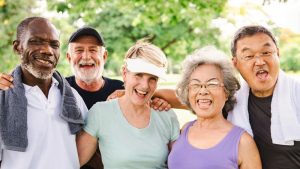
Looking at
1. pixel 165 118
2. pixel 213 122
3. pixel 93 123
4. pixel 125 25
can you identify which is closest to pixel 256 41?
pixel 213 122

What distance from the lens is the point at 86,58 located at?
4.01 m

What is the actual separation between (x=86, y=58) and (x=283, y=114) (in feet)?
6.43

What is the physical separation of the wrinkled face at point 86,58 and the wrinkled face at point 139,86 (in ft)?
2.97

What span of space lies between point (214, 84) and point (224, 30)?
47.9 ft

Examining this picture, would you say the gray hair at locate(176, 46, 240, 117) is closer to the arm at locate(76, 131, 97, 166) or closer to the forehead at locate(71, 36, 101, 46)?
the arm at locate(76, 131, 97, 166)

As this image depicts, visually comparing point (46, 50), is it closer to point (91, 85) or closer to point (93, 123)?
point (93, 123)

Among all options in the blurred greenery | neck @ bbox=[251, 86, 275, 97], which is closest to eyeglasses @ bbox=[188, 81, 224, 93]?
neck @ bbox=[251, 86, 275, 97]

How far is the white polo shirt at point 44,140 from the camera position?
2.77 m

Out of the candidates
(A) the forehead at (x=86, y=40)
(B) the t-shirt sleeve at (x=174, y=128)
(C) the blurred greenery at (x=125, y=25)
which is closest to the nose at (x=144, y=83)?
(B) the t-shirt sleeve at (x=174, y=128)

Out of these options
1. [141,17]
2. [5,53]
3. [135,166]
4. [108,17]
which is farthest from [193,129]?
[108,17]

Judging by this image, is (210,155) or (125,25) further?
(125,25)

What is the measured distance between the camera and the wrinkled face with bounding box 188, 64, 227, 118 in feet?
9.73

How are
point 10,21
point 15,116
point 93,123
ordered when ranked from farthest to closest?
1. point 10,21
2. point 93,123
3. point 15,116

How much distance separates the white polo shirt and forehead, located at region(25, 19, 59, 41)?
0.37 meters
